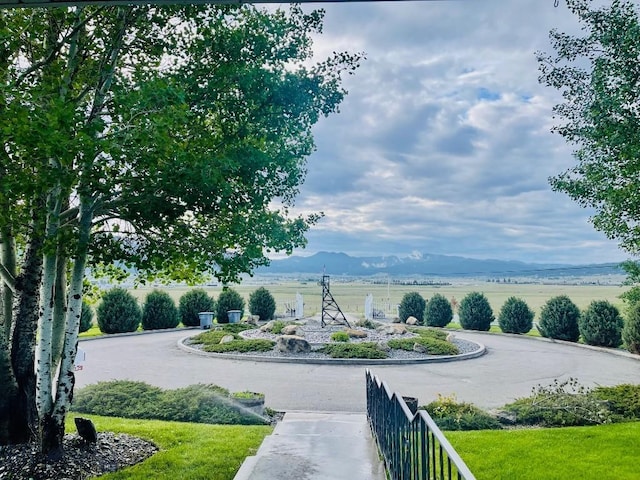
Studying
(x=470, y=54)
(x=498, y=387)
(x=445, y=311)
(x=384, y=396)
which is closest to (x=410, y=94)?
(x=470, y=54)

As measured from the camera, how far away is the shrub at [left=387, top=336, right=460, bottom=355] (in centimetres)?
1456

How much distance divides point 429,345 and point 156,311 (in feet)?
40.9

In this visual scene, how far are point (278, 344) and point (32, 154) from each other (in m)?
11.3

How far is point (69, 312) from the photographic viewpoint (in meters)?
5.40

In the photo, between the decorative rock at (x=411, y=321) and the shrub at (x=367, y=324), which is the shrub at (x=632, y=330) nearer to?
the shrub at (x=367, y=324)

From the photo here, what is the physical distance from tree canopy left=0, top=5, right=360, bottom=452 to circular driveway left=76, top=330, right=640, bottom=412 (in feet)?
13.8

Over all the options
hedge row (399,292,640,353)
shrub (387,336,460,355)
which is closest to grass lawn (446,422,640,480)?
shrub (387,336,460,355)

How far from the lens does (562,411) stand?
7551 millimetres

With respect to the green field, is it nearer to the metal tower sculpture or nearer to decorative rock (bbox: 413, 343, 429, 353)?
the metal tower sculpture

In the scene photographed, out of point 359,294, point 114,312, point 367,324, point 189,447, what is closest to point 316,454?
point 189,447

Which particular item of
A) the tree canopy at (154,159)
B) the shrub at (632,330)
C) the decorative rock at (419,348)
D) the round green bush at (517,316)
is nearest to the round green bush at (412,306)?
the round green bush at (517,316)

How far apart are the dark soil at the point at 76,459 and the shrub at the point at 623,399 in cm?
698

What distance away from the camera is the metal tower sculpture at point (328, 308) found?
2023cm

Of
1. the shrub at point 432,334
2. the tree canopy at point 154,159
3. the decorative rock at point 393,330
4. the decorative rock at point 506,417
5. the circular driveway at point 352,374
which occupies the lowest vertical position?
the circular driveway at point 352,374
